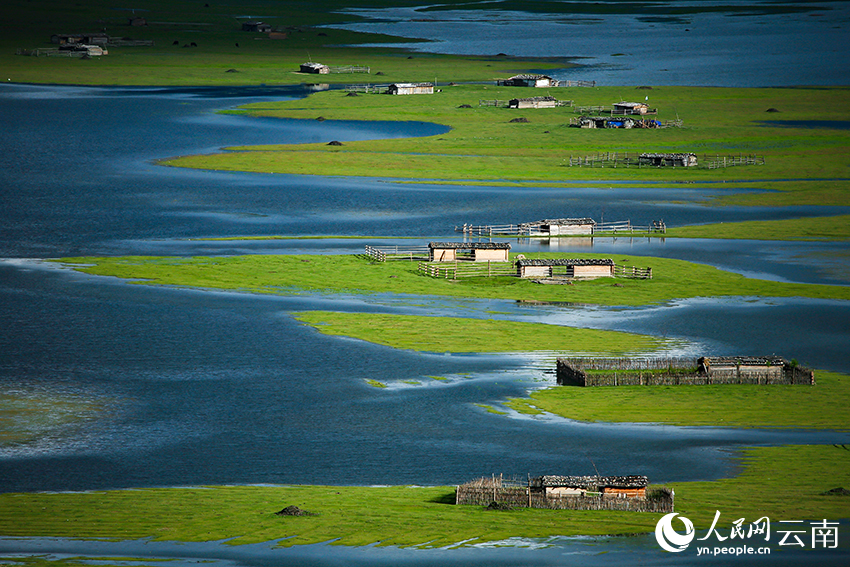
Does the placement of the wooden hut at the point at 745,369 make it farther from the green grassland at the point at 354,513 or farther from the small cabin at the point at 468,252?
the small cabin at the point at 468,252

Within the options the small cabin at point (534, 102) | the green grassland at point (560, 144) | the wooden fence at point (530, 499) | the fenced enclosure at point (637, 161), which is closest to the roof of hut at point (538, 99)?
the small cabin at point (534, 102)

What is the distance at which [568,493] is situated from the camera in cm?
3953

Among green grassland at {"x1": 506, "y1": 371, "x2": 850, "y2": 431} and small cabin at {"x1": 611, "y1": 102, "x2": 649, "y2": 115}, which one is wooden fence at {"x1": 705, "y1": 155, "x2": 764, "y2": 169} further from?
green grassland at {"x1": 506, "y1": 371, "x2": 850, "y2": 431}

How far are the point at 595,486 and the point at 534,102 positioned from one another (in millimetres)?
135180

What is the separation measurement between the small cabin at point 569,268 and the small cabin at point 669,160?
52.8 m

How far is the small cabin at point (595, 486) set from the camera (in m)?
39.2

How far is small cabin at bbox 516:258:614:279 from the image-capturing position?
7825 centimetres

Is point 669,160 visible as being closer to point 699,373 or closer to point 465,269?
point 465,269

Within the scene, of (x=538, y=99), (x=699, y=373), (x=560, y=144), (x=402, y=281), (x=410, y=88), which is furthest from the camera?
(x=410, y=88)

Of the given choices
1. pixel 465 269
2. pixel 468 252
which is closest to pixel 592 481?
pixel 465 269

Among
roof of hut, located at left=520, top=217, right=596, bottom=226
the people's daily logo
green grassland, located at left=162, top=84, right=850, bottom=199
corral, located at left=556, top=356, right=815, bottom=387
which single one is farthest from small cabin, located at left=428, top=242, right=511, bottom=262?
the people's daily logo

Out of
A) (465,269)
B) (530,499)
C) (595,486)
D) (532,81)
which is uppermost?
(532,81)

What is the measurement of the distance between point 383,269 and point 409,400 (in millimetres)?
28722

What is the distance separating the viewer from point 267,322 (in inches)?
2655
